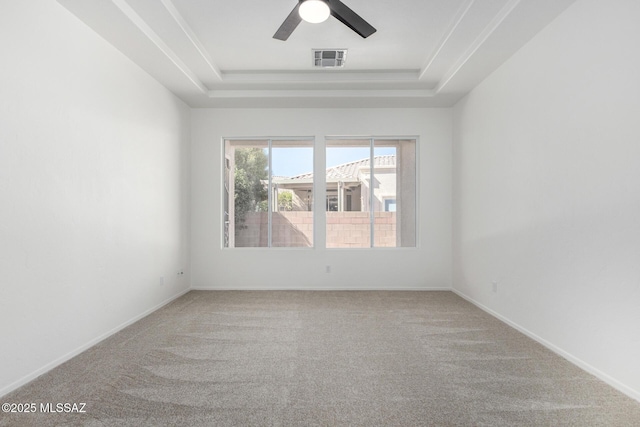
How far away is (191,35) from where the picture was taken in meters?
3.29

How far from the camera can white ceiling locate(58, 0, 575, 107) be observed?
111 inches

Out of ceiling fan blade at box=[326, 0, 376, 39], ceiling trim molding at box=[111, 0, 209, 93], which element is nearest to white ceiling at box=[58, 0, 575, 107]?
ceiling trim molding at box=[111, 0, 209, 93]

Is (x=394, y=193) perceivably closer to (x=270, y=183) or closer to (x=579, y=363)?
(x=270, y=183)

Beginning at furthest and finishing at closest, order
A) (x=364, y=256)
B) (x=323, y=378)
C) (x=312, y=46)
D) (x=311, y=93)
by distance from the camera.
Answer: (x=364, y=256)
(x=311, y=93)
(x=312, y=46)
(x=323, y=378)

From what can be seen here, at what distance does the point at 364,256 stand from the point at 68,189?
3678 mm

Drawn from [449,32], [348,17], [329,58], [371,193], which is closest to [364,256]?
[371,193]

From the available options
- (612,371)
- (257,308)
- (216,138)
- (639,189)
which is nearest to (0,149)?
(257,308)

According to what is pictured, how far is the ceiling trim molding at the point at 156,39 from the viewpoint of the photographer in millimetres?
2660

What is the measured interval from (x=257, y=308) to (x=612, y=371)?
3.25m

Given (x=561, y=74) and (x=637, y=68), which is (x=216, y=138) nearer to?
(x=561, y=74)

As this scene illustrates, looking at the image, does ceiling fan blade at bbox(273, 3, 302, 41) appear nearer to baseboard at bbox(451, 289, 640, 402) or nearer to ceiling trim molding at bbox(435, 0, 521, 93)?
ceiling trim molding at bbox(435, 0, 521, 93)

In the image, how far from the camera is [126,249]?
11.2 ft

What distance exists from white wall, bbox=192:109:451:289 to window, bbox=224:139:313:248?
0.20 meters

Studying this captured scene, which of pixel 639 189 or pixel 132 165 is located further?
pixel 132 165
